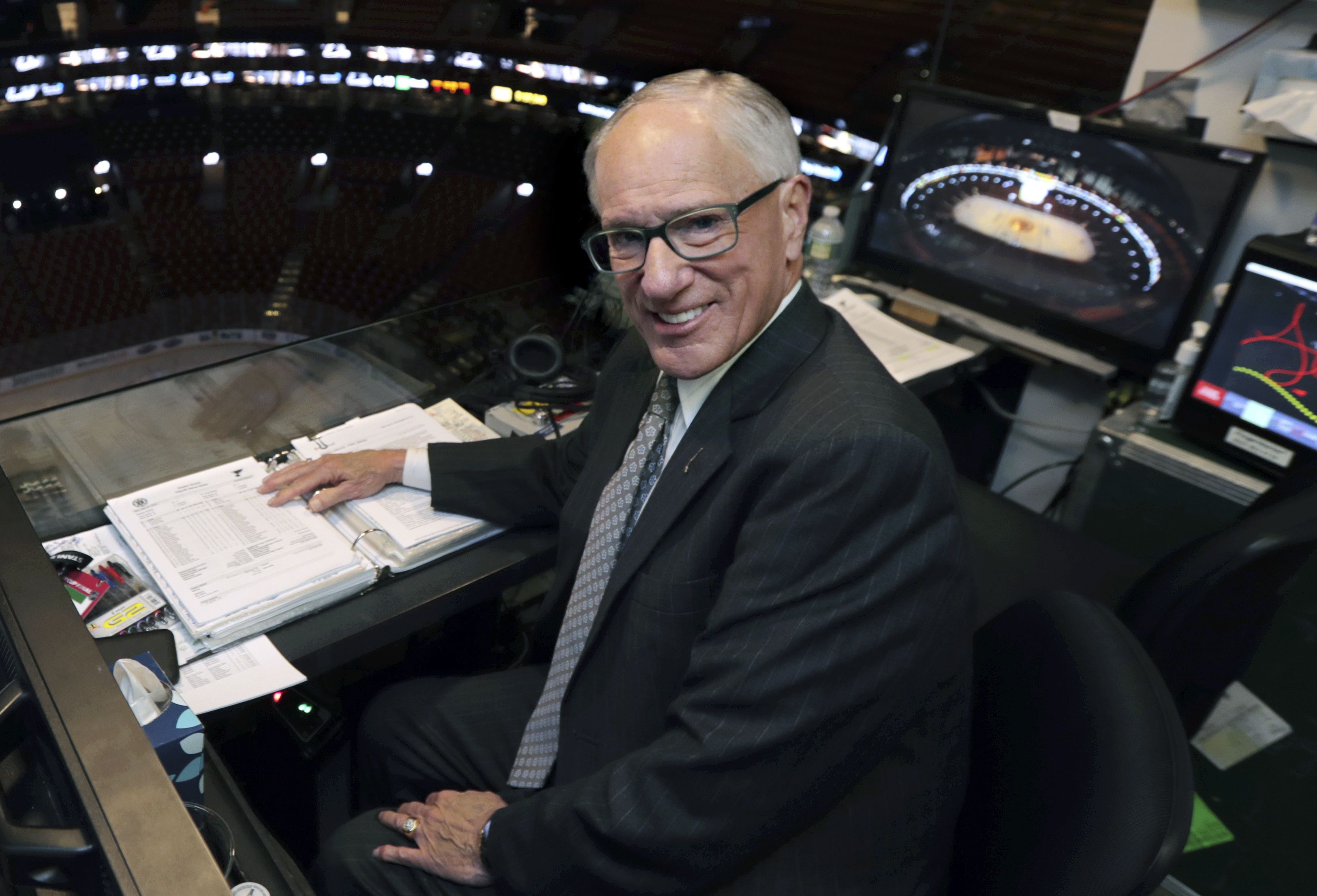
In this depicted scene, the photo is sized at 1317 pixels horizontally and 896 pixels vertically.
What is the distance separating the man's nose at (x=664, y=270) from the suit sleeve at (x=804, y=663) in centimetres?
27

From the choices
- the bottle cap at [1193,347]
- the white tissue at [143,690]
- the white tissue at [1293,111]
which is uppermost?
the white tissue at [1293,111]

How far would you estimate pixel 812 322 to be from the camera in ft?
3.54

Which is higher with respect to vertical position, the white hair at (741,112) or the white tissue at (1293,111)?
the white tissue at (1293,111)

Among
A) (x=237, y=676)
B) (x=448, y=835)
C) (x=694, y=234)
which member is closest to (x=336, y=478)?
(x=237, y=676)

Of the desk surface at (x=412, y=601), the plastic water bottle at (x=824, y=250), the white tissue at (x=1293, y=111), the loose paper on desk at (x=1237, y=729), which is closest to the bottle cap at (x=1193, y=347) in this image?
the white tissue at (x=1293, y=111)

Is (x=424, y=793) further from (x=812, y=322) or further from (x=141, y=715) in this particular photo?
(x=812, y=322)

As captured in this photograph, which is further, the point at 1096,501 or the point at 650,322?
the point at 1096,501

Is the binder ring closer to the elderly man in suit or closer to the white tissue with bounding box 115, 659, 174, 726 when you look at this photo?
the elderly man in suit

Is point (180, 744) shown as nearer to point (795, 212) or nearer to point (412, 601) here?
point (412, 601)

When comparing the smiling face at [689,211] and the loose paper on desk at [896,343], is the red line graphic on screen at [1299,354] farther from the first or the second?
the smiling face at [689,211]

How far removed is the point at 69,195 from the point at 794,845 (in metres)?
2.15

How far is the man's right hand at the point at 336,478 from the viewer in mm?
1296

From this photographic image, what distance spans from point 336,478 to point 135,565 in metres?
0.29

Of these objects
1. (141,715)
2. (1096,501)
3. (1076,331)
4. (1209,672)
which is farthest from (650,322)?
(1076,331)
